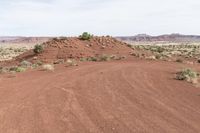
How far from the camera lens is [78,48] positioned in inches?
1677

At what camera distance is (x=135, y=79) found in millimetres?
18734

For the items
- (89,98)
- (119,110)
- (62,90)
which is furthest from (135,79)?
(119,110)

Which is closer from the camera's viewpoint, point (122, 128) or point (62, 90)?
point (122, 128)

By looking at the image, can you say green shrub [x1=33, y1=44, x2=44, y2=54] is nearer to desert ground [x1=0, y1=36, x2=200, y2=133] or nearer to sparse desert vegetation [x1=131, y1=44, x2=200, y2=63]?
sparse desert vegetation [x1=131, y1=44, x2=200, y2=63]

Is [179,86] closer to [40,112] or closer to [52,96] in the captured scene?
[52,96]

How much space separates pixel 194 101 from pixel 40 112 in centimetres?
529

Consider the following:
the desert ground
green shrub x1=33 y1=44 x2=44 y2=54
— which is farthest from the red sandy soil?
green shrub x1=33 y1=44 x2=44 y2=54

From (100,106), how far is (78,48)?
30721 mm

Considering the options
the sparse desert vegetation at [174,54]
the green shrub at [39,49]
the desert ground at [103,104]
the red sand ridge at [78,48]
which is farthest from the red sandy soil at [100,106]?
the green shrub at [39,49]

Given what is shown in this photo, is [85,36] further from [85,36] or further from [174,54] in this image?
[174,54]

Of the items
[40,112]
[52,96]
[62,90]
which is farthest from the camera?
[62,90]

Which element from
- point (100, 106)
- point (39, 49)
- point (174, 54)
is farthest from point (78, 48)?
point (100, 106)

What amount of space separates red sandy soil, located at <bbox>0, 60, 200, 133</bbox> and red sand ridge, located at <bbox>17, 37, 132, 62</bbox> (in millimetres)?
21738

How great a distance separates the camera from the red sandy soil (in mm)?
9656
